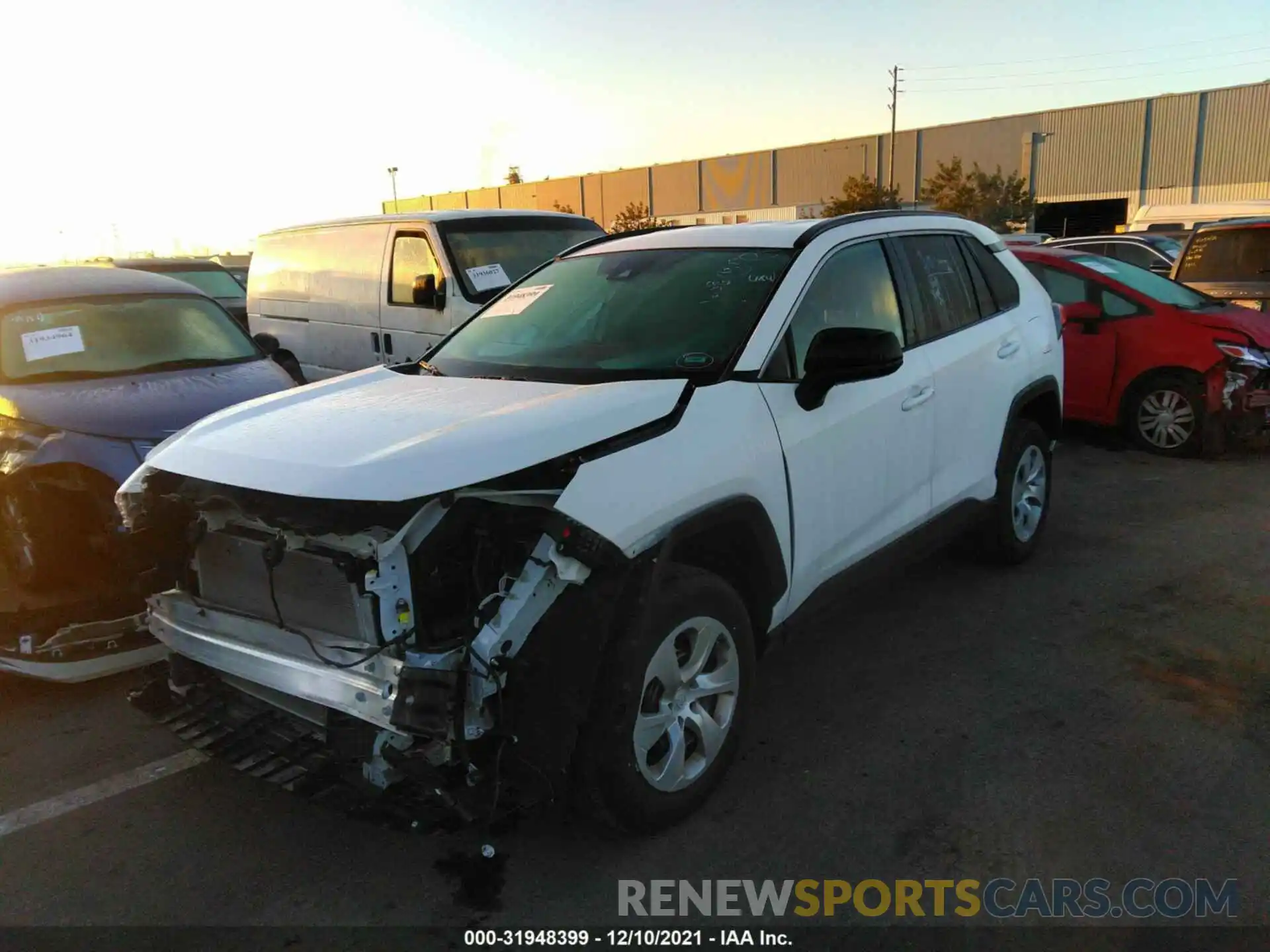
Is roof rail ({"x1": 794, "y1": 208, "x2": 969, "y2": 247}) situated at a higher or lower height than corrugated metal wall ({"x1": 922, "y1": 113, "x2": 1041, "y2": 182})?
lower

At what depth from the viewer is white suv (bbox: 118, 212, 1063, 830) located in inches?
98.1

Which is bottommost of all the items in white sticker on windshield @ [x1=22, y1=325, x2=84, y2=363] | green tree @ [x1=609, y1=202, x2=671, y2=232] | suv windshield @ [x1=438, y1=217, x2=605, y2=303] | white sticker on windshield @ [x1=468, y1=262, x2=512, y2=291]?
white sticker on windshield @ [x1=22, y1=325, x2=84, y2=363]

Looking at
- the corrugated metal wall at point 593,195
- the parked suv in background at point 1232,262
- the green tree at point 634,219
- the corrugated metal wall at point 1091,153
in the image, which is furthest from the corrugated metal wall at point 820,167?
the parked suv in background at point 1232,262

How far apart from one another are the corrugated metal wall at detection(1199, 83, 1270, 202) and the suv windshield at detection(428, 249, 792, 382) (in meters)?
46.7

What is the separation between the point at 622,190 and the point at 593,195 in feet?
11.9


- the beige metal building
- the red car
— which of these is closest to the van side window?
the red car

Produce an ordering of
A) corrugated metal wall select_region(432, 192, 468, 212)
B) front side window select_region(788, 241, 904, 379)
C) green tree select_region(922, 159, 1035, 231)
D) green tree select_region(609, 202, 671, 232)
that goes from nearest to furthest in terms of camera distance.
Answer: front side window select_region(788, 241, 904, 379)
green tree select_region(922, 159, 1035, 231)
green tree select_region(609, 202, 671, 232)
corrugated metal wall select_region(432, 192, 468, 212)

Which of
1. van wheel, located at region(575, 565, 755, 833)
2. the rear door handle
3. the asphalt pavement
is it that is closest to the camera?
van wheel, located at region(575, 565, 755, 833)

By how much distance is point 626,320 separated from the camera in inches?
147

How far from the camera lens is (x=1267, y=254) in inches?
364

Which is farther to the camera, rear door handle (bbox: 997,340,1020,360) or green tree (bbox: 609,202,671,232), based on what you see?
green tree (bbox: 609,202,671,232)

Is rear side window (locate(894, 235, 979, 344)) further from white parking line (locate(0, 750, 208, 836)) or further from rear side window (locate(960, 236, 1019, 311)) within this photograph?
white parking line (locate(0, 750, 208, 836))

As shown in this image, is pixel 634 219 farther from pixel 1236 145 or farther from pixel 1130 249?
pixel 1130 249

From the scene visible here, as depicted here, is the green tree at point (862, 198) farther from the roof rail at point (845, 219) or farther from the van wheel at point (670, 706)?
the van wheel at point (670, 706)
